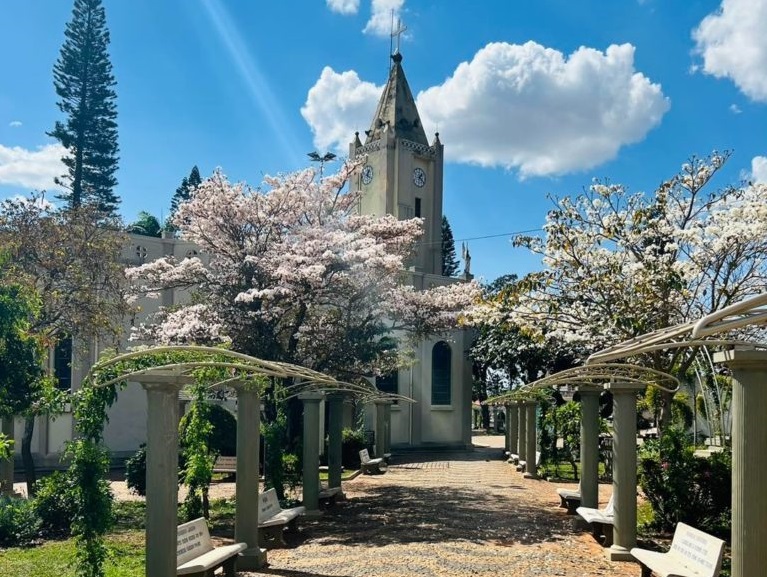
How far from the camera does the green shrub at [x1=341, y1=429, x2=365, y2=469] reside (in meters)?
23.7

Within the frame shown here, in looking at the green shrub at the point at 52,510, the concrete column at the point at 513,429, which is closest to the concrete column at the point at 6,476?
the green shrub at the point at 52,510

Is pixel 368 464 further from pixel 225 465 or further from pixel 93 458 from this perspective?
pixel 93 458

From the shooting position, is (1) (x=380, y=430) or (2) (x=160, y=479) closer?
(2) (x=160, y=479)

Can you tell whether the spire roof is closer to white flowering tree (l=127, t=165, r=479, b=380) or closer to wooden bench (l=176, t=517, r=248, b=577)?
white flowering tree (l=127, t=165, r=479, b=380)

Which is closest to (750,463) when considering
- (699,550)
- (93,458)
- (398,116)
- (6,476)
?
(699,550)

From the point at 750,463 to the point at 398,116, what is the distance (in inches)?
1365

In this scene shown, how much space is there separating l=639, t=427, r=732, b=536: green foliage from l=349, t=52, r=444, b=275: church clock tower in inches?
1011

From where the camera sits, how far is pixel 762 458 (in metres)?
5.05

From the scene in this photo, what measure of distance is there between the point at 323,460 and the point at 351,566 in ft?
51.3

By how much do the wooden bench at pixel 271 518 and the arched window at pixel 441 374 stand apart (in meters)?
22.0

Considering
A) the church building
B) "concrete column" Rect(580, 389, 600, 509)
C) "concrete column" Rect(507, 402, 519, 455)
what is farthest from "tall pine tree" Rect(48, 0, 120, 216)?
"concrete column" Rect(580, 389, 600, 509)

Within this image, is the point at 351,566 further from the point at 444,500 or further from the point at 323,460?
the point at 323,460

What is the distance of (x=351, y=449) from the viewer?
942 inches

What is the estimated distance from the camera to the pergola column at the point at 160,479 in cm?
624
